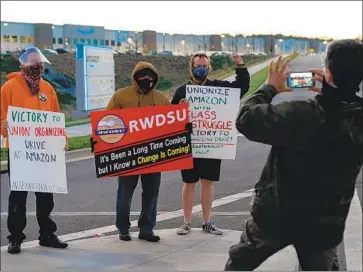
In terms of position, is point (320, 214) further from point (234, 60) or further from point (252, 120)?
point (234, 60)

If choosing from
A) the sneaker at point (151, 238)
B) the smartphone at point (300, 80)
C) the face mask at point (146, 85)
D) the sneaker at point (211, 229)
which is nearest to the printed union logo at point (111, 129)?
the face mask at point (146, 85)

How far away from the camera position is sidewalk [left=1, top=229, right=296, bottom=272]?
4.84m

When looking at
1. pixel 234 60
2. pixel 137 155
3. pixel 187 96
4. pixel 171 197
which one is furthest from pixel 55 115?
pixel 171 197

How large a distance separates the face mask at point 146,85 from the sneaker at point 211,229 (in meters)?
1.39

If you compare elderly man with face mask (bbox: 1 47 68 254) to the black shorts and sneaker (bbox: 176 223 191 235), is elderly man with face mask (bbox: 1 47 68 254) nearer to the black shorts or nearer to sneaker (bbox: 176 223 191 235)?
sneaker (bbox: 176 223 191 235)

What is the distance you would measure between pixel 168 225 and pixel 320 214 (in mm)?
3499

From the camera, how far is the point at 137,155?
5359 millimetres

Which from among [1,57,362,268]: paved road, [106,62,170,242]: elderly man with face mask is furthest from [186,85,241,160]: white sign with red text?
[1,57,362,268]: paved road

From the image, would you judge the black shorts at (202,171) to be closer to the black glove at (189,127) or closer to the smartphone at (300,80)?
the black glove at (189,127)

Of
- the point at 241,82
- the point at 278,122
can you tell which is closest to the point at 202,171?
the point at 241,82

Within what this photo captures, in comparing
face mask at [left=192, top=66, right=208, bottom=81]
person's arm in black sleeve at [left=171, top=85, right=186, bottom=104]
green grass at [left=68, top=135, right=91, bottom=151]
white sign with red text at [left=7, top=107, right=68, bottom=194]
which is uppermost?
face mask at [left=192, top=66, right=208, bottom=81]

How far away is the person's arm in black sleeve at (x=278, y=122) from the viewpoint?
2.63 meters

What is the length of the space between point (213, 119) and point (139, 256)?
4.57 ft

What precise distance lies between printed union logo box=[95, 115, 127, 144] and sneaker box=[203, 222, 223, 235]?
121 cm
